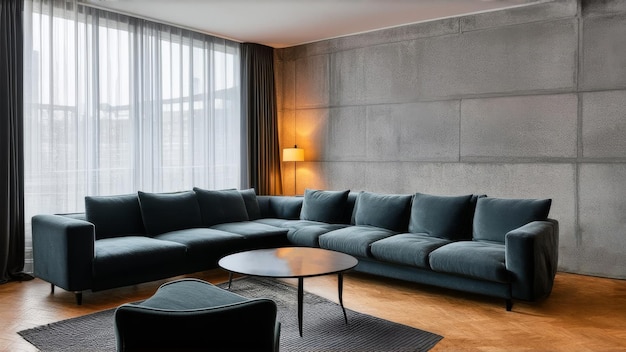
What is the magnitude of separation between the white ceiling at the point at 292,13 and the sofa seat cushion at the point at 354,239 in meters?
2.40

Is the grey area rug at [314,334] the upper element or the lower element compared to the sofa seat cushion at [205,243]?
lower

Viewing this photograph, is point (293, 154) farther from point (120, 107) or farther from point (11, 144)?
point (11, 144)

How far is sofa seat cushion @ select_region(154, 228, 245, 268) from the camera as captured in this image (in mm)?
4781

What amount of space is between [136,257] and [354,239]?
1.99m

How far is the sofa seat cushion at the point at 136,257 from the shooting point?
4.13 meters

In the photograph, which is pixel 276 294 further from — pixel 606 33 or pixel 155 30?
pixel 606 33

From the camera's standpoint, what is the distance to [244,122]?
23.4 ft

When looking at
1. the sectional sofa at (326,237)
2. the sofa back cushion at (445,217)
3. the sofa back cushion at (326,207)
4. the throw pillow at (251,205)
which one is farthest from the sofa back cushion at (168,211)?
the sofa back cushion at (445,217)

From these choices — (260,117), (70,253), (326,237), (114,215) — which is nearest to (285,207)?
(326,237)

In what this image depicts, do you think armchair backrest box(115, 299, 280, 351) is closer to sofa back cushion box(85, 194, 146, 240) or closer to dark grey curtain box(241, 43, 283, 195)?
sofa back cushion box(85, 194, 146, 240)

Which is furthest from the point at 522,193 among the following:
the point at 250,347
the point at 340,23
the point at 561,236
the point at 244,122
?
Answer: the point at 250,347

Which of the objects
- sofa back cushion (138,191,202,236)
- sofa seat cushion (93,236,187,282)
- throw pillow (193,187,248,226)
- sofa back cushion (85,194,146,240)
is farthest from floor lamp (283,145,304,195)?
sofa seat cushion (93,236,187,282)

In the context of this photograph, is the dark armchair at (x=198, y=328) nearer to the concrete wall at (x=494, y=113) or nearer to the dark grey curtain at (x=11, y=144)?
the dark grey curtain at (x=11, y=144)

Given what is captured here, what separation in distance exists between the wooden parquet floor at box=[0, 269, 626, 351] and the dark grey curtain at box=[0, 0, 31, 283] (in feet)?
0.94
